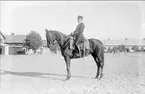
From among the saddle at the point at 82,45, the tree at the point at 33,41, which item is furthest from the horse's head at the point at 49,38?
the tree at the point at 33,41

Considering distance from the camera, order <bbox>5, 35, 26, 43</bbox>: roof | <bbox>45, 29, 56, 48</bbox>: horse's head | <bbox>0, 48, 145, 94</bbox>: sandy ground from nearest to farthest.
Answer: <bbox>0, 48, 145, 94</bbox>: sandy ground, <bbox>45, 29, 56, 48</bbox>: horse's head, <bbox>5, 35, 26, 43</bbox>: roof

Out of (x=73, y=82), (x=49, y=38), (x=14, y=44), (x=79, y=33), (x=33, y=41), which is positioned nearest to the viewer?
(x=73, y=82)

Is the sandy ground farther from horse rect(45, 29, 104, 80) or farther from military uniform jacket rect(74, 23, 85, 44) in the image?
military uniform jacket rect(74, 23, 85, 44)

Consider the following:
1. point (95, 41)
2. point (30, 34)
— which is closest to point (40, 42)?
point (30, 34)

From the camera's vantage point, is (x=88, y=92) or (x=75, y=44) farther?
(x=75, y=44)

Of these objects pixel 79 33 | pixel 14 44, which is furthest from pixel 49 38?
pixel 14 44

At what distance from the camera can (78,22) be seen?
8.23 meters

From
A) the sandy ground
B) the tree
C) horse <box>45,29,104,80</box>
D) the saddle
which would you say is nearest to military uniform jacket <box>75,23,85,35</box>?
the saddle

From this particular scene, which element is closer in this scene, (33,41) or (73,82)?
(73,82)

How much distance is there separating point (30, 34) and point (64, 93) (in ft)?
156

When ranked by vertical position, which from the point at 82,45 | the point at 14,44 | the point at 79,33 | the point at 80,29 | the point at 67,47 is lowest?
the point at 14,44

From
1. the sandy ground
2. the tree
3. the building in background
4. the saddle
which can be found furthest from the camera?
the building in background

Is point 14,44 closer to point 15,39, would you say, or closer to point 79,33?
point 15,39

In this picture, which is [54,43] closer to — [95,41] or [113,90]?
[95,41]
